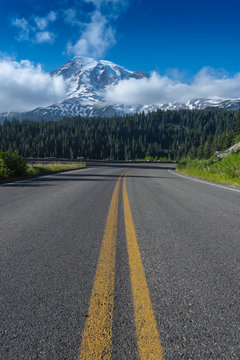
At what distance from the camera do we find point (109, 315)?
1.41m

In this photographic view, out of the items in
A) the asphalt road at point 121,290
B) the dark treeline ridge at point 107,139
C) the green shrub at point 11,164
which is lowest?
the asphalt road at point 121,290

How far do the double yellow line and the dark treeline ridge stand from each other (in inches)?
3112

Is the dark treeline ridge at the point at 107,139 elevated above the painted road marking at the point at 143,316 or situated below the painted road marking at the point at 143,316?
above

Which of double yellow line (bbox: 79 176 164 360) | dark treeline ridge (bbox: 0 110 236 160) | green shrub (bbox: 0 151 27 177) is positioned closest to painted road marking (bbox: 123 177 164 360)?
double yellow line (bbox: 79 176 164 360)

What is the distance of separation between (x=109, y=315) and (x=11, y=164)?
1196 cm

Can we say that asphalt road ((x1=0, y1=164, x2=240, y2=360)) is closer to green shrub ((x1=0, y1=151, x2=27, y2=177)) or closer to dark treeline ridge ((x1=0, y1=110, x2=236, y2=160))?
green shrub ((x1=0, y1=151, x2=27, y2=177))

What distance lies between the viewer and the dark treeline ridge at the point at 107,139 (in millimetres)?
120188

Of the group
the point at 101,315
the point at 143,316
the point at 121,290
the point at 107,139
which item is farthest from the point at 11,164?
the point at 107,139

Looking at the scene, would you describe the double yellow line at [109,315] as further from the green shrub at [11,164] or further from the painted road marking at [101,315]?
the green shrub at [11,164]

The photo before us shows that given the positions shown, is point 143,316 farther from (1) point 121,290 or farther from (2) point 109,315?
(1) point 121,290

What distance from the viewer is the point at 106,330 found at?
1.28m

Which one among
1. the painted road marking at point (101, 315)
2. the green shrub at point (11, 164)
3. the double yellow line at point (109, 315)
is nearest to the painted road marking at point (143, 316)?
the double yellow line at point (109, 315)

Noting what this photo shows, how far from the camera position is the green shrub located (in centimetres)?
1098

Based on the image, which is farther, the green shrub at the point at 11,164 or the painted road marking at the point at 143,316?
the green shrub at the point at 11,164
